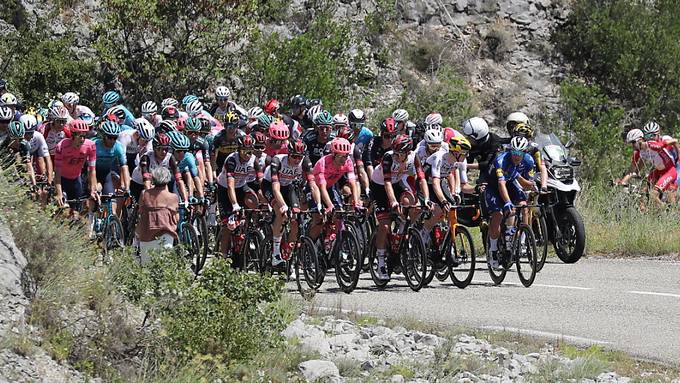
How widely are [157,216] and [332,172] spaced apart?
3707mm

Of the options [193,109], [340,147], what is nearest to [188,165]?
[340,147]

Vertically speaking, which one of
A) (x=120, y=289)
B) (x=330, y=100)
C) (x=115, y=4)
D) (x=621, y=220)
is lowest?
(x=120, y=289)

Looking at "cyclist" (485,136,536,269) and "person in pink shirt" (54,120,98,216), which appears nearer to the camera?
"cyclist" (485,136,536,269)

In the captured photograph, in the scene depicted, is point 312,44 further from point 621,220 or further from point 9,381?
point 9,381

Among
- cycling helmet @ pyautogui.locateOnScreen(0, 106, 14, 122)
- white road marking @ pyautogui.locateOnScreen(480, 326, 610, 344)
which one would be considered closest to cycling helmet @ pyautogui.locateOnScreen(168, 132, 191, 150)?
cycling helmet @ pyautogui.locateOnScreen(0, 106, 14, 122)

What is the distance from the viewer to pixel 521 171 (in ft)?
58.2

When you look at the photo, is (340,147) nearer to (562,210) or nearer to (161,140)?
(161,140)

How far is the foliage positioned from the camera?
44.7m

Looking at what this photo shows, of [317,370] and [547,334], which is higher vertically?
[547,334]

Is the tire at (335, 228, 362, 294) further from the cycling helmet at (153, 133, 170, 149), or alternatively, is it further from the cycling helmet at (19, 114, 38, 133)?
the cycling helmet at (19, 114, 38, 133)

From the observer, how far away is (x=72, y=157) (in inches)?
715

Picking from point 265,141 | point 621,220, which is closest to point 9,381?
point 265,141

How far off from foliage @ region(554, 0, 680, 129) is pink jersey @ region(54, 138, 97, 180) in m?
29.4

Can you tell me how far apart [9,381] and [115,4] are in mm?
26772
